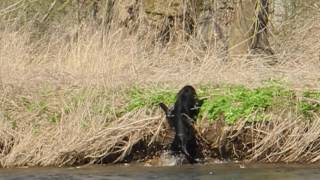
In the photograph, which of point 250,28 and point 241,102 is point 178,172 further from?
point 250,28

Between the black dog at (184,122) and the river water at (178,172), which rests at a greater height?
the black dog at (184,122)

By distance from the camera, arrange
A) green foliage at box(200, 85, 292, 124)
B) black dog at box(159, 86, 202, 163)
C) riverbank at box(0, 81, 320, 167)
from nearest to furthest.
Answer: riverbank at box(0, 81, 320, 167) → black dog at box(159, 86, 202, 163) → green foliage at box(200, 85, 292, 124)

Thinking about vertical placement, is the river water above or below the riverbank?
below

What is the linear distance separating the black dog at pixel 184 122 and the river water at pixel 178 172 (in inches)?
12.5

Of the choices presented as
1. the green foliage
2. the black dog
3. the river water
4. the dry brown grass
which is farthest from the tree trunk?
the river water

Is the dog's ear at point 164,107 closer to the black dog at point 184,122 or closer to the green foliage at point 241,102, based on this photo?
the black dog at point 184,122

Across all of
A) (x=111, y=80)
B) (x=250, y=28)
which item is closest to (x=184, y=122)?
(x=111, y=80)

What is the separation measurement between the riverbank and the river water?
25 centimetres

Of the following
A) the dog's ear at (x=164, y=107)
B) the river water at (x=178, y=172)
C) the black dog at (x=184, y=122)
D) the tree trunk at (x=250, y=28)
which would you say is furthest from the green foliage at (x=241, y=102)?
the tree trunk at (x=250, y=28)

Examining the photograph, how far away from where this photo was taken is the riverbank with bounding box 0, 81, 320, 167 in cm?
1238

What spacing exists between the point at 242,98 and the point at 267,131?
0.84 metres

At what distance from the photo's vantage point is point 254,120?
41.4 ft

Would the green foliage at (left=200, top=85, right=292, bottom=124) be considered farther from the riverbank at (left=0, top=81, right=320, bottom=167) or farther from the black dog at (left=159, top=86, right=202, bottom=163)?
the black dog at (left=159, top=86, right=202, bottom=163)

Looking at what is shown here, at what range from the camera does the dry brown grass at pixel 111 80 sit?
12.4 meters
